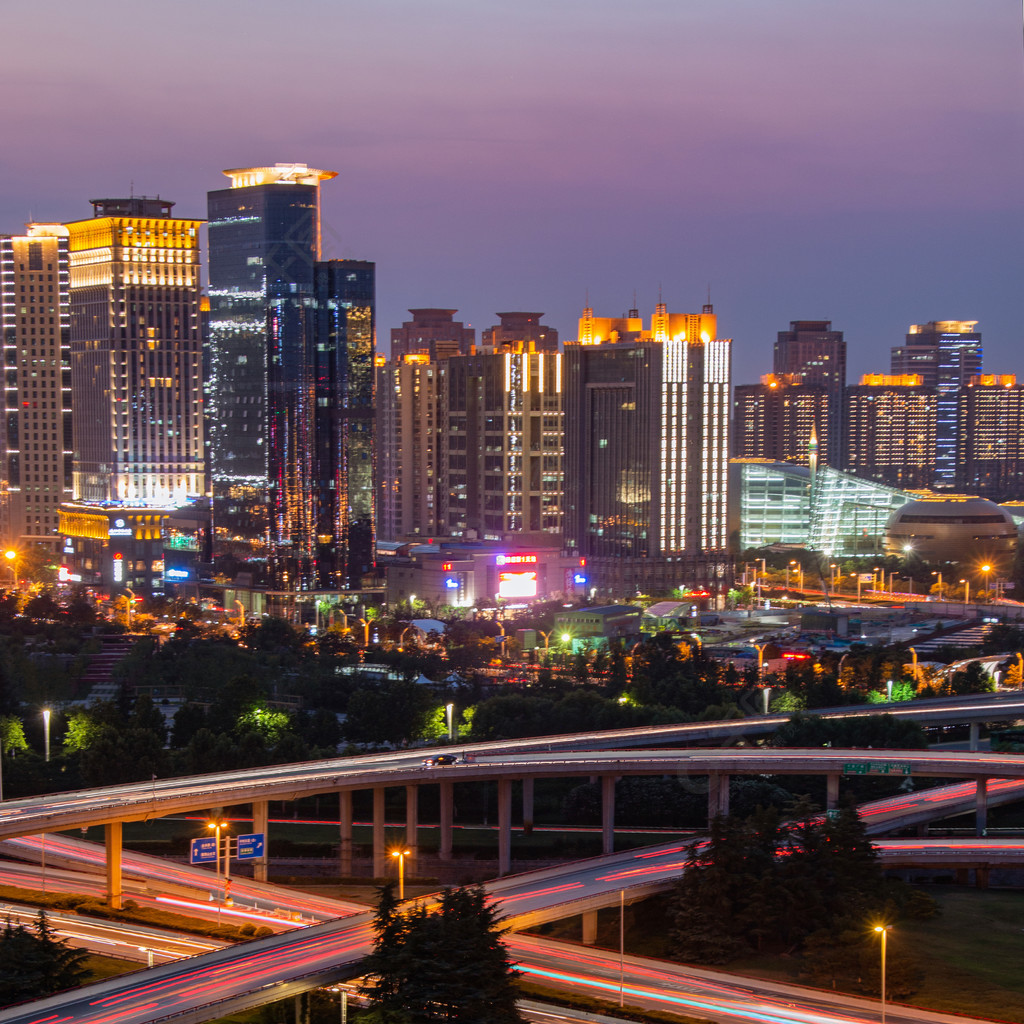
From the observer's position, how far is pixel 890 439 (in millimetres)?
198875

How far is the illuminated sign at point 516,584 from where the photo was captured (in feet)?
336

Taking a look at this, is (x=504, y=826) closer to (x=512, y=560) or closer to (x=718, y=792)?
(x=718, y=792)

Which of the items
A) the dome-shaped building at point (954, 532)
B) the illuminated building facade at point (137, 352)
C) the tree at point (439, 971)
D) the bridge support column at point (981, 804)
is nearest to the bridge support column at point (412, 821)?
the tree at point (439, 971)

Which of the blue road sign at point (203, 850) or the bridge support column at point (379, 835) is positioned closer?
the blue road sign at point (203, 850)

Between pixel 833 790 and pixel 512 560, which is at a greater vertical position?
pixel 512 560

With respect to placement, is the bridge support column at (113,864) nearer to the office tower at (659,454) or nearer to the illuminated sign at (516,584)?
the illuminated sign at (516,584)

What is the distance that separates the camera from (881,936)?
36469 mm

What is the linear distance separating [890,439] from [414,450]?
8158cm

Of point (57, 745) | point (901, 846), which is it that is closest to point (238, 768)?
point (57, 745)

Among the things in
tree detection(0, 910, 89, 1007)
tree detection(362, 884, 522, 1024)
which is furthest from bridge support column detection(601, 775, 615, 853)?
tree detection(0, 910, 89, 1007)

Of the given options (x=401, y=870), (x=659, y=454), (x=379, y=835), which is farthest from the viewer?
(x=659, y=454)

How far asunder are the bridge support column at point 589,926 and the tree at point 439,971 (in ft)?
16.8

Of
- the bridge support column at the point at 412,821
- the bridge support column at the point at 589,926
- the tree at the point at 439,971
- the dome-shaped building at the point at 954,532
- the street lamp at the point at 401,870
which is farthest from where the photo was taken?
the dome-shaped building at the point at 954,532

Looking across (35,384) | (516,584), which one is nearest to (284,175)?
(516,584)
